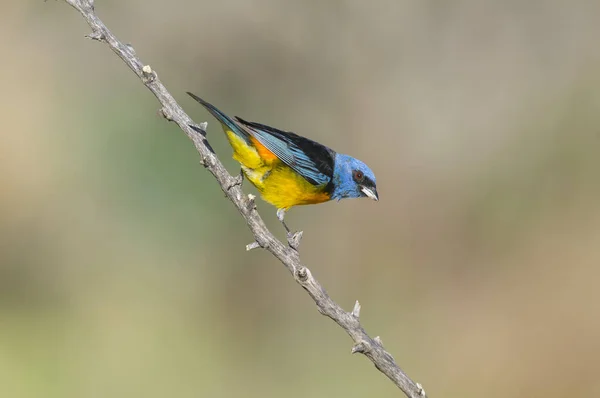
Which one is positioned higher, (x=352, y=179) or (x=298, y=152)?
(x=352, y=179)

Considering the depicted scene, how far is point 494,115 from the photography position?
8109 millimetres

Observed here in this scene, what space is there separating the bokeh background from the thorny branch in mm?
3287

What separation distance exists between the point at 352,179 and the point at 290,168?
682 millimetres

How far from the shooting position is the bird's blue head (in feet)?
16.0

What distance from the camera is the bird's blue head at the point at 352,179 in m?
4.87

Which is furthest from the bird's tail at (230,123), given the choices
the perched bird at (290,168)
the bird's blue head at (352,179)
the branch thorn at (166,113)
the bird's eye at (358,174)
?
the bird's eye at (358,174)

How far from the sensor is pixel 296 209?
709 cm

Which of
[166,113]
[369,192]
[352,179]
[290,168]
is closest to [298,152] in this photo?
[290,168]

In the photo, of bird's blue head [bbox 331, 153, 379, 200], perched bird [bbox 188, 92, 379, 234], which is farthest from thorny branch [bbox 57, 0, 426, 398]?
bird's blue head [bbox 331, 153, 379, 200]

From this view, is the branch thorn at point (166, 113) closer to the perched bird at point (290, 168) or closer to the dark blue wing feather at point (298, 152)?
the perched bird at point (290, 168)

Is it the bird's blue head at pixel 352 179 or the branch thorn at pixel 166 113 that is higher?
the bird's blue head at pixel 352 179

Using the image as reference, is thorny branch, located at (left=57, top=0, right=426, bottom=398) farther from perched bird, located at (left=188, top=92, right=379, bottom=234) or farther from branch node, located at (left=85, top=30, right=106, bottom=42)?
perched bird, located at (left=188, top=92, right=379, bottom=234)

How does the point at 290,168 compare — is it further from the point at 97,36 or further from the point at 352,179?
the point at 97,36

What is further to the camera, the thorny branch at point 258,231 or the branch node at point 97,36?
the branch node at point 97,36
